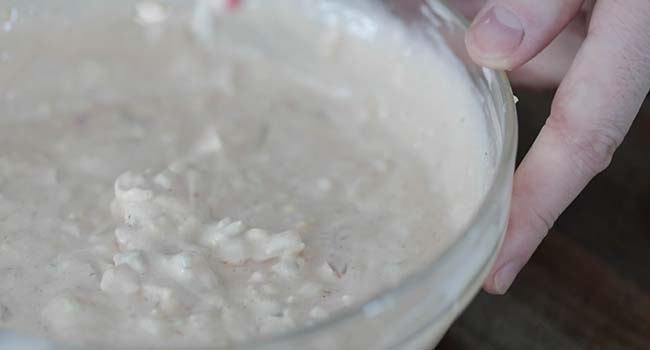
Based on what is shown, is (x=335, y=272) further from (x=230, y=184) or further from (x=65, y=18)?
(x=65, y=18)

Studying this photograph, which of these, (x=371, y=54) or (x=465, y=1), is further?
(x=465, y=1)

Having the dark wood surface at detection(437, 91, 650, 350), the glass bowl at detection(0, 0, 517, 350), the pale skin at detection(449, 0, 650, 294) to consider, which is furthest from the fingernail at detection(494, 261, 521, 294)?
the dark wood surface at detection(437, 91, 650, 350)

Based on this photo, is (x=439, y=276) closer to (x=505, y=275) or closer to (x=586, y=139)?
(x=505, y=275)

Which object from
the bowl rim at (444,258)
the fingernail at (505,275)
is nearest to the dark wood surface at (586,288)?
the fingernail at (505,275)

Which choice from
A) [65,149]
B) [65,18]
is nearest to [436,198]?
[65,149]

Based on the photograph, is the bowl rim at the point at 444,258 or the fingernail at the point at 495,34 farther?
the fingernail at the point at 495,34

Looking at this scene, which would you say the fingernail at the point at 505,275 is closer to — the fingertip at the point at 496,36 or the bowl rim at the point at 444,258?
the bowl rim at the point at 444,258

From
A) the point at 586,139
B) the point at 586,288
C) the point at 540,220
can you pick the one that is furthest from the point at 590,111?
the point at 586,288

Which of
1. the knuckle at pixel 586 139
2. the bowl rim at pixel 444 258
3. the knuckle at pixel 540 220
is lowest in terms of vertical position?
the knuckle at pixel 540 220
